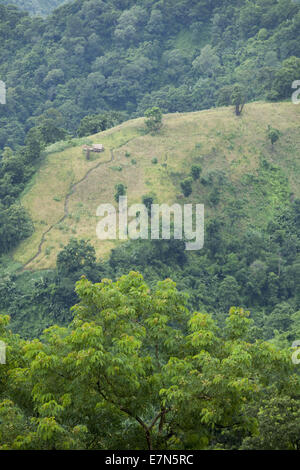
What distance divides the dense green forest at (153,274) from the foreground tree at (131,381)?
0.03 m

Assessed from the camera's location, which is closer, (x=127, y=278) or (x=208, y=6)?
(x=127, y=278)

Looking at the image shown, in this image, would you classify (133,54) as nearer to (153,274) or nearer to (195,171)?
(195,171)

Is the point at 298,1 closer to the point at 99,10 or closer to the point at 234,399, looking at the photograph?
the point at 99,10

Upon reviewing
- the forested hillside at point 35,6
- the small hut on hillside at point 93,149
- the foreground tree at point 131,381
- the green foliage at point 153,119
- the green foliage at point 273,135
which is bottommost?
the foreground tree at point 131,381

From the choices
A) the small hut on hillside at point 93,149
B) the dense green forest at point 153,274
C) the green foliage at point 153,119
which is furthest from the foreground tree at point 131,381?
the green foliage at point 153,119

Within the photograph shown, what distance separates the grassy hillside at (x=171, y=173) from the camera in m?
39.8

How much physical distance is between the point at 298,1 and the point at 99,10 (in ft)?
81.7

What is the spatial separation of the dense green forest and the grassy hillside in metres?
0.29

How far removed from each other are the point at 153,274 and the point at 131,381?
23932 millimetres

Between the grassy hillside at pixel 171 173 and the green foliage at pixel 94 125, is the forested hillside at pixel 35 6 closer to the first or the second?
the green foliage at pixel 94 125

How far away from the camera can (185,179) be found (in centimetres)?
4109

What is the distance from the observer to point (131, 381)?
11422mm

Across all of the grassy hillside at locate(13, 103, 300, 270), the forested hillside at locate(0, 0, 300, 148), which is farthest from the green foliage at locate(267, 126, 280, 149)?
the forested hillside at locate(0, 0, 300, 148)
